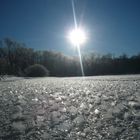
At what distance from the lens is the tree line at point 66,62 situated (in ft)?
99.6

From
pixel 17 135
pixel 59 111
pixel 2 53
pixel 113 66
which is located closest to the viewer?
pixel 17 135

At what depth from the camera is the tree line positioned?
99.6ft

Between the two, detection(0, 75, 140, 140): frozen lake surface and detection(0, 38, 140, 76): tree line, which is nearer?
detection(0, 75, 140, 140): frozen lake surface

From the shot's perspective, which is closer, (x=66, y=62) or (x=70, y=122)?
(x=70, y=122)

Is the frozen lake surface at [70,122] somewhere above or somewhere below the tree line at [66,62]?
below

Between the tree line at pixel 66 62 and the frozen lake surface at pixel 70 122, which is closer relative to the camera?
the frozen lake surface at pixel 70 122

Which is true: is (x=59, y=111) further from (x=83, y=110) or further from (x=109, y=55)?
(x=109, y=55)

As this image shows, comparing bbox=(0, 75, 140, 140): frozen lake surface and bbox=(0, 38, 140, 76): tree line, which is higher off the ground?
bbox=(0, 38, 140, 76): tree line

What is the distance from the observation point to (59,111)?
8.23 feet

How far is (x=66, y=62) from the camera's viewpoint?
33875mm

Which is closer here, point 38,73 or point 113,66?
point 38,73

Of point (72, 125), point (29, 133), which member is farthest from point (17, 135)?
point (72, 125)

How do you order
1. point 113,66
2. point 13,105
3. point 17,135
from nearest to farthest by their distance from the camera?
point 17,135 < point 13,105 < point 113,66

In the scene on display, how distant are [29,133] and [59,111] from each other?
75 centimetres
